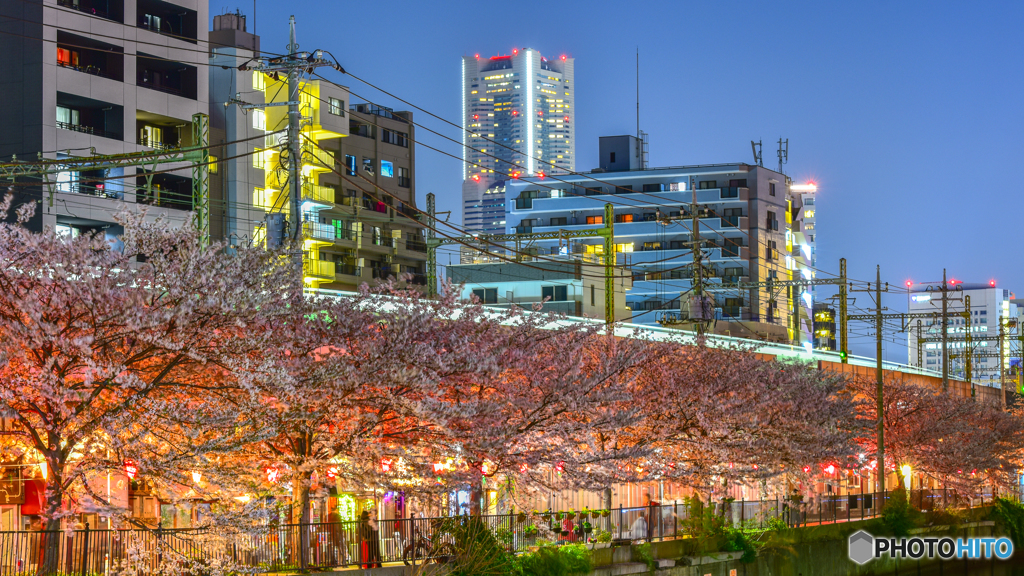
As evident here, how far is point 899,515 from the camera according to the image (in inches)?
1719

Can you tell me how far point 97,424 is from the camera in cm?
1834

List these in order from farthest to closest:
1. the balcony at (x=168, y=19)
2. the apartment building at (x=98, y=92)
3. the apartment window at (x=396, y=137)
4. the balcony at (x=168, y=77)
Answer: the apartment window at (x=396, y=137), the balcony at (x=168, y=77), the balcony at (x=168, y=19), the apartment building at (x=98, y=92)

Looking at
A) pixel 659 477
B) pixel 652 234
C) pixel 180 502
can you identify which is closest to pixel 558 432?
pixel 659 477

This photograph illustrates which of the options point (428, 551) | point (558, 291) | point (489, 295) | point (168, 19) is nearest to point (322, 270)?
point (489, 295)

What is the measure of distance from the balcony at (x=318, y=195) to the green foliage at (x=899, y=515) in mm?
41105

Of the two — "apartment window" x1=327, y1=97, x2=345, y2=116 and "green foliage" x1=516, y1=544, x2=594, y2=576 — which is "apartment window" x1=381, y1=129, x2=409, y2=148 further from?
"green foliage" x1=516, y1=544, x2=594, y2=576

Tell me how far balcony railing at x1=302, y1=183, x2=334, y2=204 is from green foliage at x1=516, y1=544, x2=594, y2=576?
4849cm

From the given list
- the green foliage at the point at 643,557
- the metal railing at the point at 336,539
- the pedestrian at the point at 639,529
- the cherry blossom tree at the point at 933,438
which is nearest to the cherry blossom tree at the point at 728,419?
the metal railing at the point at 336,539

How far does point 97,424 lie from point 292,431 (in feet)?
18.4

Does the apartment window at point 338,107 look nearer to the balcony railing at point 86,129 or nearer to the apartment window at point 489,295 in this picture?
the apartment window at point 489,295

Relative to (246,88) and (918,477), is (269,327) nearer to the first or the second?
(246,88)

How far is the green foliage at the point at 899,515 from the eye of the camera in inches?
1709

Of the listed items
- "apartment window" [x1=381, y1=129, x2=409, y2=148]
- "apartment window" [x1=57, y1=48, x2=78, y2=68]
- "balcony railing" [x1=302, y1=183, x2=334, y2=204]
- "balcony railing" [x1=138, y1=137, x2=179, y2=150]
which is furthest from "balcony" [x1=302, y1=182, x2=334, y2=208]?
"apartment window" [x1=57, y1=48, x2=78, y2=68]

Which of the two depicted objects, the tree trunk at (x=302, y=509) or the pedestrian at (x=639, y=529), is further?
the pedestrian at (x=639, y=529)
